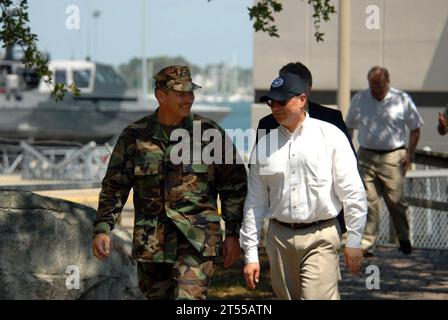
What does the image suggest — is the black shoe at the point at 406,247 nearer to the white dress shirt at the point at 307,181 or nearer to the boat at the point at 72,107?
the white dress shirt at the point at 307,181

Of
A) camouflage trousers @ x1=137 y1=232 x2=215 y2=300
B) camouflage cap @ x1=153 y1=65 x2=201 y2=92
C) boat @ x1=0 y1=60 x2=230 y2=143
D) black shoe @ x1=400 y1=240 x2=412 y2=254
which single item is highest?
camouflage cap @ x1=153 y1=65 x2=201 y2=92

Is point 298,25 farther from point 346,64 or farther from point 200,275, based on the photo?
point 200,275

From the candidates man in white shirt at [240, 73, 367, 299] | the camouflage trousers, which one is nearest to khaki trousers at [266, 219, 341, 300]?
man in white shirt at [240, 73, 367, 299]

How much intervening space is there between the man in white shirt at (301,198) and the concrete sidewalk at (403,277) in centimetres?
367

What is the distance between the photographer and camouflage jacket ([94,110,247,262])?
6.37 meters

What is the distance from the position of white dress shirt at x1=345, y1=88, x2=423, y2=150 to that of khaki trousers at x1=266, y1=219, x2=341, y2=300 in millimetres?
5426

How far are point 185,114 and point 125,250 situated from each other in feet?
7.41

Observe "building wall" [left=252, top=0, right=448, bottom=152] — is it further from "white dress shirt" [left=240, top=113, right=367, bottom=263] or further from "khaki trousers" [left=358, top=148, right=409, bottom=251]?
"white dress shirt" [left=240, top=113, right=367, bottom=263]

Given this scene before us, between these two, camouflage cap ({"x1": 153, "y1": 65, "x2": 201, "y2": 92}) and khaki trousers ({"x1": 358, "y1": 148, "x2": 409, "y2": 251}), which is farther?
khaki trousers ({"x1": 358, "y1": 148, "x2": 409, "y2": 251})

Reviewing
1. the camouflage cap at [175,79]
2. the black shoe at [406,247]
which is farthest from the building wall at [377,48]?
the camouflage cap at [175,79]

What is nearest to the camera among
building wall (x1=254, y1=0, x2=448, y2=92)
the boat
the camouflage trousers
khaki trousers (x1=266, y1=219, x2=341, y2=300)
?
khaki trousers (x1=266, y1=219, x2=341, y2=300)

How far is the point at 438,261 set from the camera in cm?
1229

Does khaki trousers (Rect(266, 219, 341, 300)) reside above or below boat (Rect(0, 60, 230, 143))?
above

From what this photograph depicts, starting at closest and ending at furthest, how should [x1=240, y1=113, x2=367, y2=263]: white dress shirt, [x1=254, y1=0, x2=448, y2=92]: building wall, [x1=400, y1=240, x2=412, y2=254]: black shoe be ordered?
[x1=240, y1=113, x2=367, y2=263]: white dress shirt < [x1=400, y1=240, x2=412, y2=254]: black shoe < [x1=254, y1=0, x2=448, y2=92]: building wall
